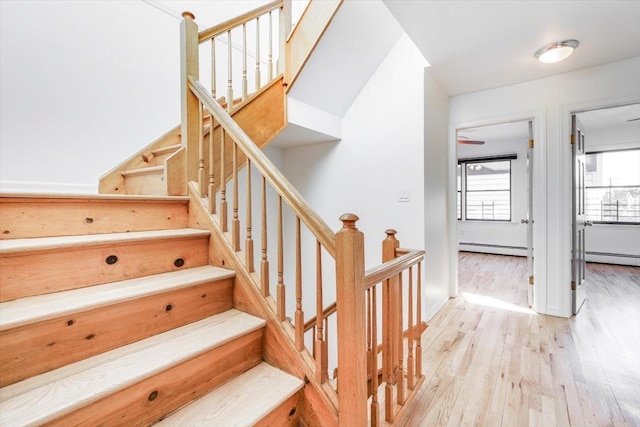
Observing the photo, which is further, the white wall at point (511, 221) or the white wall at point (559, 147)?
the white wall at point (511, 221)

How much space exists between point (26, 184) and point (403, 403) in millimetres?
2930

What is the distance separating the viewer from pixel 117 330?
1.16m

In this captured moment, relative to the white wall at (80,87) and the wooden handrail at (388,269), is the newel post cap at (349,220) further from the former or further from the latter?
the white wall at (80,87)

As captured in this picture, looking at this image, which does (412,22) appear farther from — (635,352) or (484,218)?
(484,218)

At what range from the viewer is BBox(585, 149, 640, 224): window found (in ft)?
16.6

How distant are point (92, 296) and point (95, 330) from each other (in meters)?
0.13

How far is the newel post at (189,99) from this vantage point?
76.2 inches

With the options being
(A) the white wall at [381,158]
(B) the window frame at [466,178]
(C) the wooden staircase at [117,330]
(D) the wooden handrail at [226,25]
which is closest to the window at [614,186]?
(B) the window frame at [466,178]

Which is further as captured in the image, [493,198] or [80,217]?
[493,198]

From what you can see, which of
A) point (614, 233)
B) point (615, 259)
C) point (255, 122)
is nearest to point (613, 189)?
point (614, 233)

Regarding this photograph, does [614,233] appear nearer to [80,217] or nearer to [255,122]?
[255,122]

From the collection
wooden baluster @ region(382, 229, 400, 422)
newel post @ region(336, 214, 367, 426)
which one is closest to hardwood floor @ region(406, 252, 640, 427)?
wooden baluster @ region(382, 229, 400, 422)

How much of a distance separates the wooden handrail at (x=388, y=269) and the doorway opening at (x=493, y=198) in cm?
365

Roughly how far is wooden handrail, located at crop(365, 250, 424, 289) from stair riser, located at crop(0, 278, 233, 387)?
30.8 inches
